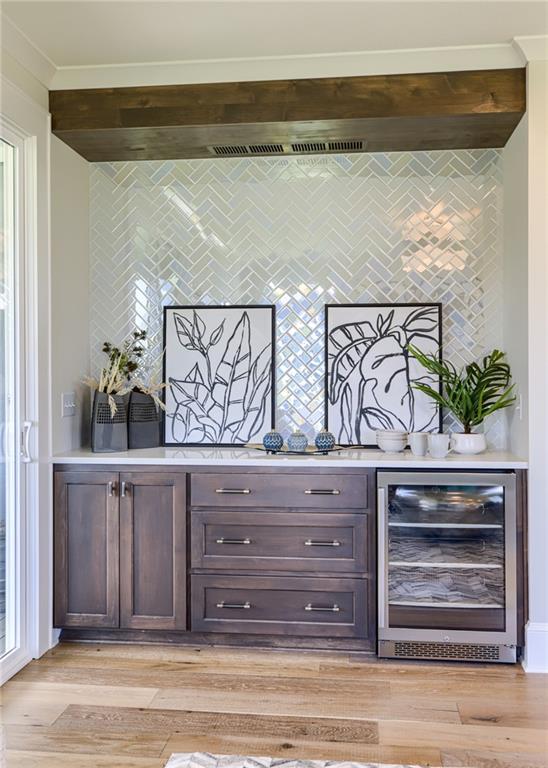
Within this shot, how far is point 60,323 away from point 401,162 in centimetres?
210

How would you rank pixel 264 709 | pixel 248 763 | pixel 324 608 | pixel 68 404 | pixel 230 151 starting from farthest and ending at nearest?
pixel 230 151
pixel 68 404
pixel 324 608
pixel 264 709
pixel 248 763

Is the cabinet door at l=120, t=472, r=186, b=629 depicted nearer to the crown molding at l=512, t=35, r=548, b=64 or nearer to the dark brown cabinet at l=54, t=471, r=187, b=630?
the dark brown cabinet at l=54, t=471, r=187, b=630

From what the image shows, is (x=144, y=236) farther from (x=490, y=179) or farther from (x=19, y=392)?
(x=490, y=179)

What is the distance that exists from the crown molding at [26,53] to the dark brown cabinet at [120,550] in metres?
1.96

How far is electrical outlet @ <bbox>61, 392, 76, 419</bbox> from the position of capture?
10.7 ft

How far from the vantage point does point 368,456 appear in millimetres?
3096

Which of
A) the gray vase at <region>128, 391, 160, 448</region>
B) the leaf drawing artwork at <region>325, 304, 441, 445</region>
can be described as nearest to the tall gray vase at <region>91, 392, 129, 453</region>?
the gray vase at <region>128, 391, 160, 448</region>

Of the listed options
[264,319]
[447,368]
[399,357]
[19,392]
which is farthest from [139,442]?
[447,368]

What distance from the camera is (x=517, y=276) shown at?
3088 mm

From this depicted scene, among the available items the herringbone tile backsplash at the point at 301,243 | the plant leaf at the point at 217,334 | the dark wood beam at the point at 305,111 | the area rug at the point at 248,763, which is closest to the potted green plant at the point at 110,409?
the herringbone tile backsplash at the point at 301,243

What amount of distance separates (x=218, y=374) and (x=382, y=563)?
141 centimetres

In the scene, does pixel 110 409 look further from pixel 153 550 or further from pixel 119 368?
pixel 153 550

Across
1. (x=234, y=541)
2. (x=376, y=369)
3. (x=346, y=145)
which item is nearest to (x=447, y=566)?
(x=234, y=541)

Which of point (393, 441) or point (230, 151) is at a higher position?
point (230, 151)
